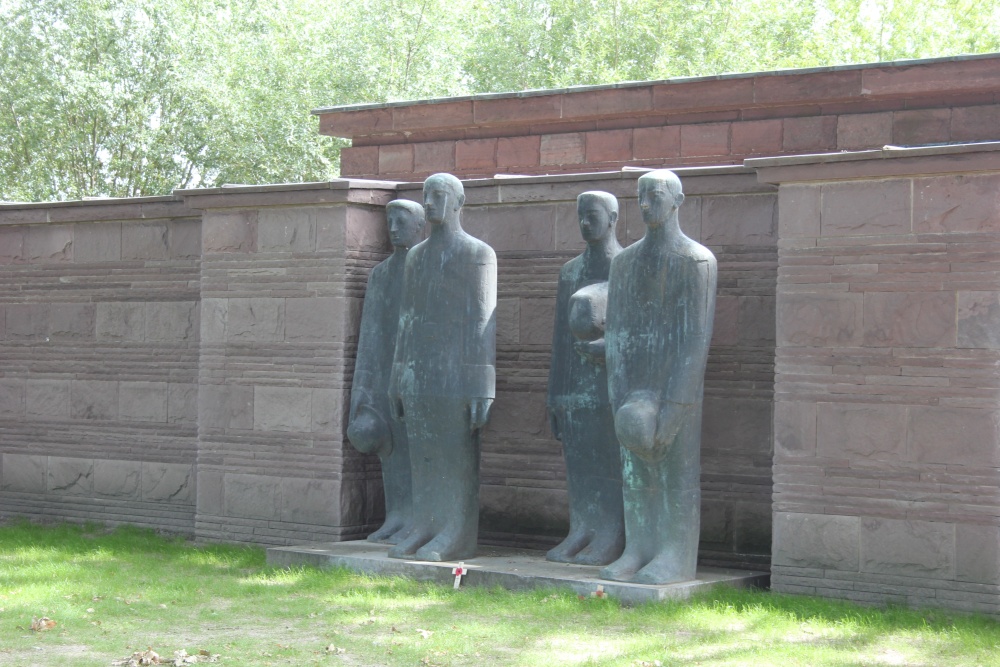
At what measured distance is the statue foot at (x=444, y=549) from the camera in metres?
8.96

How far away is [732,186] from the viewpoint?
9164 millimetres

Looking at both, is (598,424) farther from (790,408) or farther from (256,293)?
(256,293)

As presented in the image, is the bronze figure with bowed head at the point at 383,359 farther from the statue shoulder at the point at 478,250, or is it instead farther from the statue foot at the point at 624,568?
the statue foot at the point at 624,568

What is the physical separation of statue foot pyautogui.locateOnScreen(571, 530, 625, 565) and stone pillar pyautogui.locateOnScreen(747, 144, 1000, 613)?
106 cm

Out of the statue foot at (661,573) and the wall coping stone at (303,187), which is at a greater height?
the wall coping stone at (303,187)

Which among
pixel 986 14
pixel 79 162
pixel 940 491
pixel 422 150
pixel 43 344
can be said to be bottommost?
pixel 940 491

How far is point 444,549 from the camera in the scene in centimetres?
900

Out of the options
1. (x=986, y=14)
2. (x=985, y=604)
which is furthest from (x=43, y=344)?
(x=986, y=14)

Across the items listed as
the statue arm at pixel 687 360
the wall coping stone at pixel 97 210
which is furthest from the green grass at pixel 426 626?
the wall coping stone at pixel 97 210

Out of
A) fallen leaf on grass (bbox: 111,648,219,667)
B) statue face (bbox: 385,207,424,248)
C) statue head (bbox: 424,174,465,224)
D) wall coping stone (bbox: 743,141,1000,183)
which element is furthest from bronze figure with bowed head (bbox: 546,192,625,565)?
fallen leaf on grass (bbox: 111,648,219,667)

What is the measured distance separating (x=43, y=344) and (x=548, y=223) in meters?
4.68

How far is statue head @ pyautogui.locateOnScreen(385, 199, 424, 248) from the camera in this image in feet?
31.7

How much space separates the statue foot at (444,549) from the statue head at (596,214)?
2.05 m

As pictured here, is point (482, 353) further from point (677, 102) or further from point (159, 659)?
point (677, 102)
